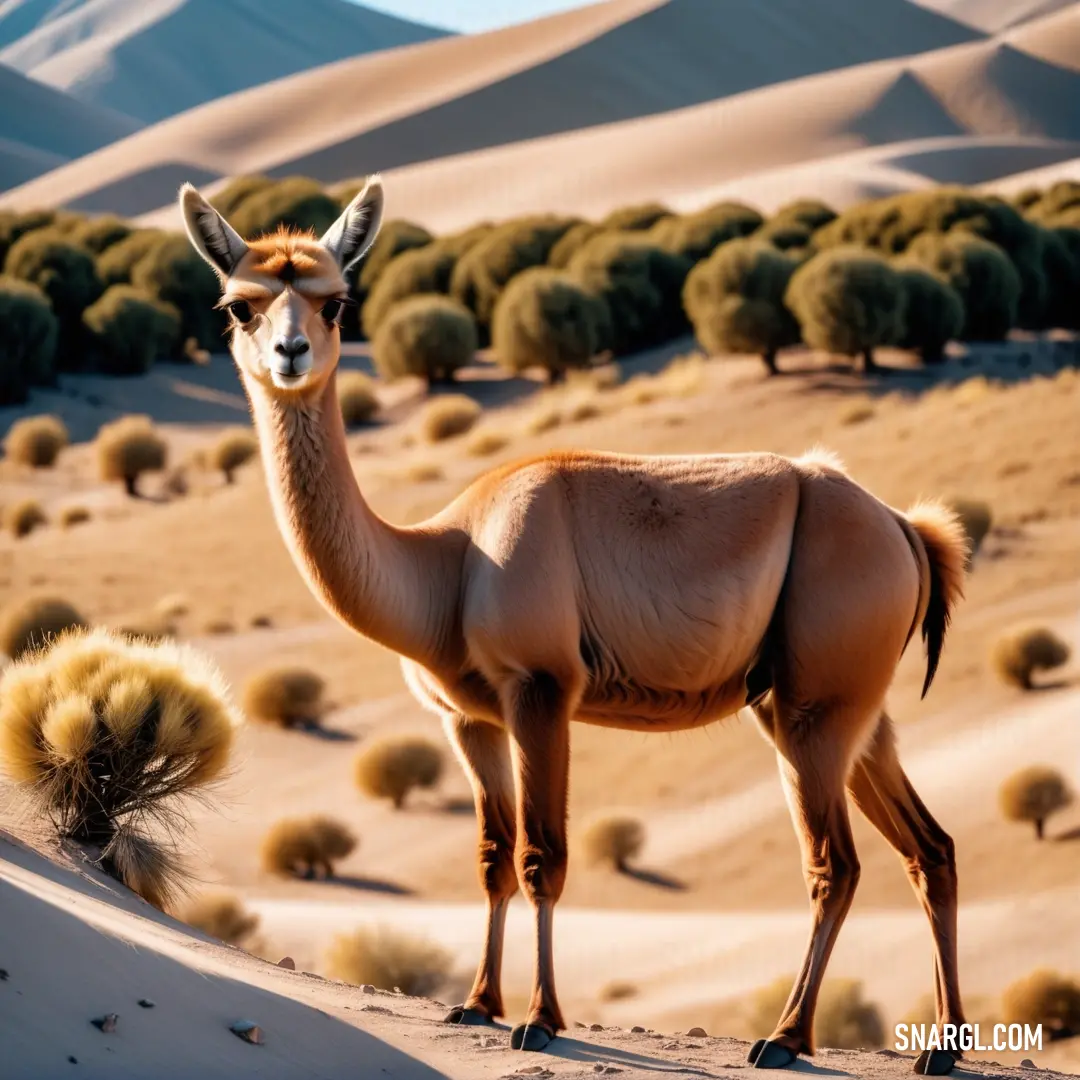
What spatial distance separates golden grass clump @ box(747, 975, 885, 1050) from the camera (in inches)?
588

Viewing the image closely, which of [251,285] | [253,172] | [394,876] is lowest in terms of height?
[394,876]

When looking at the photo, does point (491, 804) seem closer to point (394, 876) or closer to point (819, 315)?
point (394, 876)

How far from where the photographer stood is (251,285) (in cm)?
739

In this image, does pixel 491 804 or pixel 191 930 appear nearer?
pixel 491 804

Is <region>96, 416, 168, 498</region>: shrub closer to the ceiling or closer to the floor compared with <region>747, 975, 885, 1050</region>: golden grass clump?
closer to the ceiling

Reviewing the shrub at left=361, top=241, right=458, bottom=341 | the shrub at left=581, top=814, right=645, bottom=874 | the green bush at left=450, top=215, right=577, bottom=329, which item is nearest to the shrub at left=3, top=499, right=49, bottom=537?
the shrub at left=581, top=814, right=645, bottom=874

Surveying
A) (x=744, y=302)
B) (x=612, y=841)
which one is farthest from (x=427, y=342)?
(x=612, y=841)

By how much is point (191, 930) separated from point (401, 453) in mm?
33568

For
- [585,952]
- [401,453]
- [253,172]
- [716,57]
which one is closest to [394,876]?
[585,952]

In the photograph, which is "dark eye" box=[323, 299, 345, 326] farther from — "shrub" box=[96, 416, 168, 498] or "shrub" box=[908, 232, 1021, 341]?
"shrub" box=[908, 232, 1021, 341]

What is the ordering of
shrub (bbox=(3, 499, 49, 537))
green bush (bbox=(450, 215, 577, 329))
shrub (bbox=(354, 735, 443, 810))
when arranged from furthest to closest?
green bush (bbox=(450, 215, 577, 329)) < shrub (bbox=(3, 499, 49, 537)) < shrub (bbox=(354, 735, 443, 810))

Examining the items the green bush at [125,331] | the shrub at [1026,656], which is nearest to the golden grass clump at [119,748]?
the shrub at [1026,656]

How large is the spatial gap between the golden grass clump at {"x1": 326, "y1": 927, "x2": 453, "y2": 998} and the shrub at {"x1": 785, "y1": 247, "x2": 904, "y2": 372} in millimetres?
26197

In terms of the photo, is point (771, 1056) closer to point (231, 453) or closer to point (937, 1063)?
point (937, 1063)
